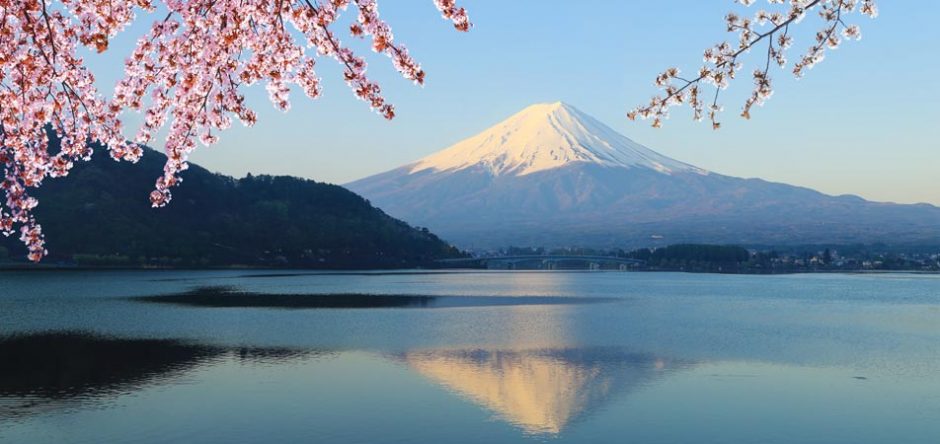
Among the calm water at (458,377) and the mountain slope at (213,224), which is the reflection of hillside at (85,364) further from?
the mountain slope at (213,224)

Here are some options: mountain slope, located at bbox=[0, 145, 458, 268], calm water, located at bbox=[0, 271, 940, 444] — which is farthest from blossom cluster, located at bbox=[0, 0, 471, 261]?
mountain slope, located at bbox=[0, 145, 458, 268]

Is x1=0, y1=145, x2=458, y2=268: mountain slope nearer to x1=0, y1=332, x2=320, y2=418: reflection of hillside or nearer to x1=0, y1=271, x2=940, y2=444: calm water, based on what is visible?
x1=0, y1=271, x2=940, y2=444: calm water

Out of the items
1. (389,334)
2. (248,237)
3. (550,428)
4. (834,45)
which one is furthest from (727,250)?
(834,45)

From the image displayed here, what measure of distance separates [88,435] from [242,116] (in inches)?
557

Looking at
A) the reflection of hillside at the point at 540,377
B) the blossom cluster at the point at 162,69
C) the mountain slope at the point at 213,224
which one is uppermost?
the mountain slope at the point at 213,224

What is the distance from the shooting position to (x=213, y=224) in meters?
164

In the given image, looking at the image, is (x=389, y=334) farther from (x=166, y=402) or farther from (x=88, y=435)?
(x=88, y=435)

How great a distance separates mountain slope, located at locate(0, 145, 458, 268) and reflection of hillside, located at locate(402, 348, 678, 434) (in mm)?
116746

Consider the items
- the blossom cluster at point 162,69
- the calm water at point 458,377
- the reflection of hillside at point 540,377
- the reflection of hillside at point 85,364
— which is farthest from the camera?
the reflection of hillside at point 85,364

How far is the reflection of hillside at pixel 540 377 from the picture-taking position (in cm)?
2494

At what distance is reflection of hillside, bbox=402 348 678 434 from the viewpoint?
81.8 feet

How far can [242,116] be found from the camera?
959 centimetres

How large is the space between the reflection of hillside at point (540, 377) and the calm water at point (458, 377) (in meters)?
0.10

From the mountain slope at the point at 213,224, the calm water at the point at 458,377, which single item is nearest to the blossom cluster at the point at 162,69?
the calm water at the point at 458,377
